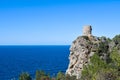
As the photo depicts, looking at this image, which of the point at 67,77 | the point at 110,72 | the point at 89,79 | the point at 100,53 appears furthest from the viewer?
the point at 100,53

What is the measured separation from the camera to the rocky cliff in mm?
75562

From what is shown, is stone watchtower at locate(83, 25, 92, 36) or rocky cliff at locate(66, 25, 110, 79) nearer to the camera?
rocky cliff at locate(66, 25, 110, 79)

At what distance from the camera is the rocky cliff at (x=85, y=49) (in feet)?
248

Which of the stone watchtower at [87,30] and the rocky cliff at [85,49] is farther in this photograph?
the stone watchtower at [87,30]

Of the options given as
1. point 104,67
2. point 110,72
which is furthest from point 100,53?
point 110,72

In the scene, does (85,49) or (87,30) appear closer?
(85,49)

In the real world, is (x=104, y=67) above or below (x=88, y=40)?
below

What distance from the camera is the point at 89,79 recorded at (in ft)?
195

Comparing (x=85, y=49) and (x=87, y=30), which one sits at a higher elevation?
(x=87, y=30)

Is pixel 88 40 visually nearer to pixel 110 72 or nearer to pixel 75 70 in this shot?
pixel 75 70

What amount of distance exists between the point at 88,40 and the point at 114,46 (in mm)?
6706

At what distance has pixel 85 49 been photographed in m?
76.4

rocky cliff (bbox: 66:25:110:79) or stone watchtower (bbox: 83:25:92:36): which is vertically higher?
stone watchtower (bbox: 83:25:92:36)

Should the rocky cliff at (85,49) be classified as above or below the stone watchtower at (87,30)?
below
